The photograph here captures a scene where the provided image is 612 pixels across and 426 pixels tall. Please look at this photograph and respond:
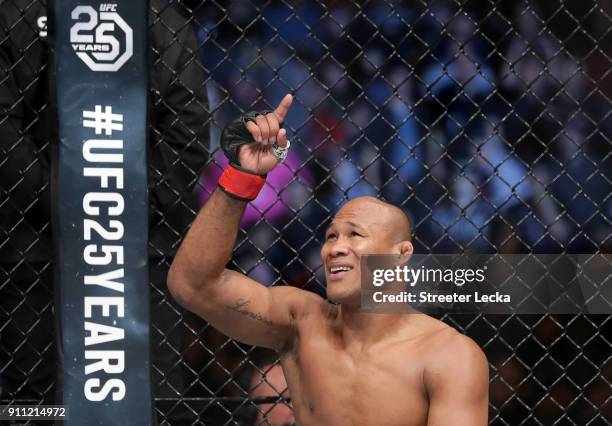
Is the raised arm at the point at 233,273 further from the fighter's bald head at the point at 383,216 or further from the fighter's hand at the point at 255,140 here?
the fighter's bald head at the point at 383,216

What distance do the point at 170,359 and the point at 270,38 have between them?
917 mm

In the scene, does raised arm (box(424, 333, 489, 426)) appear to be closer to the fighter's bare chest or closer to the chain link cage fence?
the fighter's bare chest

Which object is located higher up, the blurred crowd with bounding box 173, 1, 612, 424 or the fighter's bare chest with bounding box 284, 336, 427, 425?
the blurred crowd with bounding box 173, 1, 612, 424

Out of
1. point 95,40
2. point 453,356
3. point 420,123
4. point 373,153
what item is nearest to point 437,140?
point 420,123

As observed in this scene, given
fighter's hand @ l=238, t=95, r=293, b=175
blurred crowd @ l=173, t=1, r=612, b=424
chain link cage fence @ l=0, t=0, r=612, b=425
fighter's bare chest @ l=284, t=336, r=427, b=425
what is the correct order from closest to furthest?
fighter's hand @ l=238, t=95, r=293, b=175 < fighter's bare chest @ l=284, t=336, r=427, b=425 < chain link cage fence @ l=0, t=0, r=612, b=425 < blurred crowd @ l=173, t=1, r=612, b=424

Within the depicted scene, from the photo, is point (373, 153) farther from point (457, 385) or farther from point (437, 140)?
point (457, 385)

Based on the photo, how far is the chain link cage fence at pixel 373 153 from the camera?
9.44ft

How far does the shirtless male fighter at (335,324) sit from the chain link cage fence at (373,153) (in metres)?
0.36

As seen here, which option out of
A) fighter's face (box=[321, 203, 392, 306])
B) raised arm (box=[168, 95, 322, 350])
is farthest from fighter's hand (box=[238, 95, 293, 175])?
fighter's face (box=[321, 203, 392, 306])

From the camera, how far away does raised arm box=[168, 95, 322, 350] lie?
2363 millimetres

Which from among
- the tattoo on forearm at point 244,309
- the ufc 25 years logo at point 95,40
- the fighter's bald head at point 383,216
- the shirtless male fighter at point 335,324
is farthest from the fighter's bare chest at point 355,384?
the ufc 25 years logo at point 95,40

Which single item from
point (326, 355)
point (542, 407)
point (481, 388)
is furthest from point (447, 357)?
point (542, 407)

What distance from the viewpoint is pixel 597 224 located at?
3.07 metres

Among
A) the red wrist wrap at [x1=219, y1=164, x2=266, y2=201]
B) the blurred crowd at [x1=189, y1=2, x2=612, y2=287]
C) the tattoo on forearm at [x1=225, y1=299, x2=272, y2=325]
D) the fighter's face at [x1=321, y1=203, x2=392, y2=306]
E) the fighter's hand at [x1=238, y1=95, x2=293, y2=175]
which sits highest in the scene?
the blurred crowd at [x1=189, y1=2, x2=612, y2=287]
